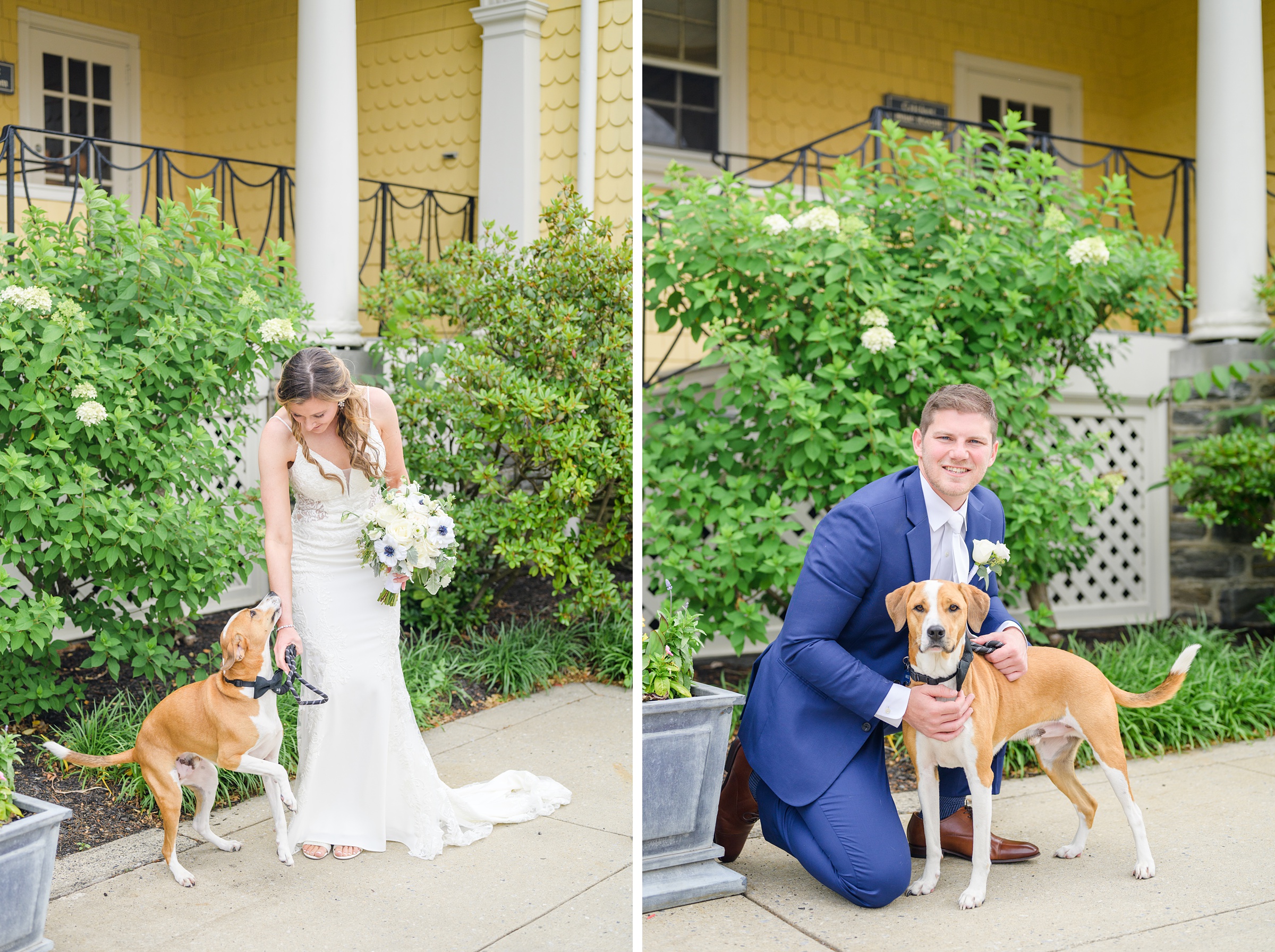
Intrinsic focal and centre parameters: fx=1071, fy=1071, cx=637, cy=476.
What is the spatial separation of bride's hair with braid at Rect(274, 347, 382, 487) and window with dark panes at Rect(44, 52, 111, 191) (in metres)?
1.05

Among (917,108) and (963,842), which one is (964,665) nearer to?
(963,842)

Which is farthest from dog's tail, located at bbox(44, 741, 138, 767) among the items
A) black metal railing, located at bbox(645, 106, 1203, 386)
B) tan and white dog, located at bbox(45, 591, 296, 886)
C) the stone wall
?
the stone wall

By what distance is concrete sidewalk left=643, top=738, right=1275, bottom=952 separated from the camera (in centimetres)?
Result: 254

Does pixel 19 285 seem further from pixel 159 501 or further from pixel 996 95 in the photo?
pixel 996 95

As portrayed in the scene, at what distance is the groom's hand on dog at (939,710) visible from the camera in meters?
2.59

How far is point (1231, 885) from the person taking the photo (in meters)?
2.83

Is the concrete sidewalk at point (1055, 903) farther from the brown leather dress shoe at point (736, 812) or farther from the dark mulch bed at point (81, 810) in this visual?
the dark mulch bed at point (81, 810)

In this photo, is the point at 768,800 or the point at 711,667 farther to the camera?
the point at 711,667

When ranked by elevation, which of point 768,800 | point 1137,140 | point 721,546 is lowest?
point 768,800

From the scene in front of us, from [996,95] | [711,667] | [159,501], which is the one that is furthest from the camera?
[996,95]

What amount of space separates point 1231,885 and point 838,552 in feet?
4.58

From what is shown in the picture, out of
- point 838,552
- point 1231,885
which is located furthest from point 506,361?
point 1231,885

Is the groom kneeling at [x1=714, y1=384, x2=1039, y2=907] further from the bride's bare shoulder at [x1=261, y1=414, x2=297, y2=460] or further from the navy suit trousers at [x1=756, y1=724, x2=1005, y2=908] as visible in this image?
the bride's bare shoulder at [x1=261, y1=414, x2=297, y2=460]

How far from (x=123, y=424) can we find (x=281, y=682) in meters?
1.07
